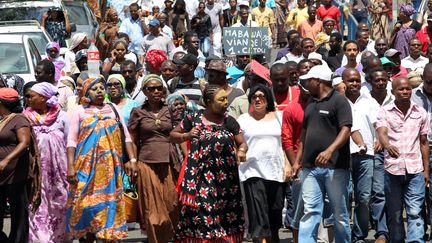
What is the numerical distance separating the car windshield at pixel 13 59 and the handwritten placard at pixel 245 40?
3.12 m

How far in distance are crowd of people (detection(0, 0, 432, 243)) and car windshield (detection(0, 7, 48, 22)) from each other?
1257 centimetres

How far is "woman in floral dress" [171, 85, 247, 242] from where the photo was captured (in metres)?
12.3

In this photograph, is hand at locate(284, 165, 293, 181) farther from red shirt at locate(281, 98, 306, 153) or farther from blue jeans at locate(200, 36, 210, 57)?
blue jeans at locate(200, 36, 210, 57)

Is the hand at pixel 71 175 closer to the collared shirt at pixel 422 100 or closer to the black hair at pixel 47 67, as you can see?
the black hair at pixel 47 67

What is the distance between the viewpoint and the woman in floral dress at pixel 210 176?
1228 centimetres

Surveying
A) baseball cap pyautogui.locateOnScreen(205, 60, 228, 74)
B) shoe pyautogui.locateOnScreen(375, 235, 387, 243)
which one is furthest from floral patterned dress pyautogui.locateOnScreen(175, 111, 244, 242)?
shoe pyautogui.locateOnScreen(375, 235, 387, 243)

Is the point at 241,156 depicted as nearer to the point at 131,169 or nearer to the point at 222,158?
the point at 222,158

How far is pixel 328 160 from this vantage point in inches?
473

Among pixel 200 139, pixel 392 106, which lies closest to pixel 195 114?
pixel 200 139

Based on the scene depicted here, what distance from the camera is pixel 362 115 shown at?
13758mm

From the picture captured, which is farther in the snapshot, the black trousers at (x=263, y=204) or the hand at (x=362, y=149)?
the hand at (x=362, y=149)

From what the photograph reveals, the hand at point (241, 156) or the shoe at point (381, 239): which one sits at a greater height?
the hand at point (241, 156)

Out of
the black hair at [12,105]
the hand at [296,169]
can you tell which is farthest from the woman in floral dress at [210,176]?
the black hair at [12,105]

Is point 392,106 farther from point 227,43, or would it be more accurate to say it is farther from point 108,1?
point 108,1
